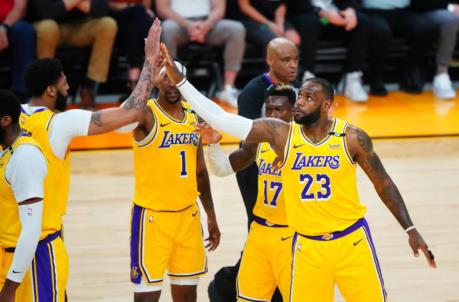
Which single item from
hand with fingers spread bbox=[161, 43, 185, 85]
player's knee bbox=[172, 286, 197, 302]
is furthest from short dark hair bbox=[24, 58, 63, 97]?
player's knee bbox=[172, 286, 197, 302]

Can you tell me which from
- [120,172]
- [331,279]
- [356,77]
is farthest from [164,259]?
[356,77]

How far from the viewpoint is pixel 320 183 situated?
4.95 metres

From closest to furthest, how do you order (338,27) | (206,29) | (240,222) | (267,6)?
(240,222) → (206,29) → (267,6) → (338,27)

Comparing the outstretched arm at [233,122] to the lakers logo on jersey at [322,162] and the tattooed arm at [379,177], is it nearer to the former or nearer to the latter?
the lakers logo on jersey at [322,162]

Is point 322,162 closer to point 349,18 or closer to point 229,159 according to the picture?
point 229,159

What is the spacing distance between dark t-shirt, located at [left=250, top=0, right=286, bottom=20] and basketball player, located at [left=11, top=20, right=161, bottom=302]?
6.20 m

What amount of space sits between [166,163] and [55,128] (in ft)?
3.08

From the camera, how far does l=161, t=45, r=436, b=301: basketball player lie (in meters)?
4.94

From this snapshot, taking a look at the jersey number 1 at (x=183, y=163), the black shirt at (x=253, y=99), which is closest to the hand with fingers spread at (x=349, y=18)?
the black shirt at (x=253, y=99)

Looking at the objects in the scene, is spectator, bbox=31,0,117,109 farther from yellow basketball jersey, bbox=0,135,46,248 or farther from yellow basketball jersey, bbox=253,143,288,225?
yellow basketball jersey, bbox=0,135,46,248

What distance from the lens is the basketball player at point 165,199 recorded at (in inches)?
214

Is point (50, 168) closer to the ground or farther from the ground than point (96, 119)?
closer to the ground

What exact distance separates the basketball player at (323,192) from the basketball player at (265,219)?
381mm

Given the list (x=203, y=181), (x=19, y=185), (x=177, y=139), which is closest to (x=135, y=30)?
(x=203, y=181)
